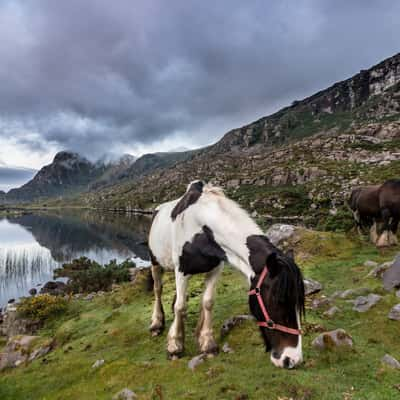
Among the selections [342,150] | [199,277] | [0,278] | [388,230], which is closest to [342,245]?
[388,230]

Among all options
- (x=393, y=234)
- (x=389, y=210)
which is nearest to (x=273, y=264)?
(x=389, y=210)

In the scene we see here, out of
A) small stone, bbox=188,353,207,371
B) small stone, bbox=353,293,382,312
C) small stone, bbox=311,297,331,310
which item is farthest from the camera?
small stone, bbox=311,297,331,310

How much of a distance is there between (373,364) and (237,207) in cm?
336

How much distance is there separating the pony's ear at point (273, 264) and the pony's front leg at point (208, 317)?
86.5 inches

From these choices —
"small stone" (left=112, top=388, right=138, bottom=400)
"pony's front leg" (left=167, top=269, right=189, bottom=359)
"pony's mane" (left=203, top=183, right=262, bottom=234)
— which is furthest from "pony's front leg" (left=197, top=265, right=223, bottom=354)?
"small stone" (left=112, top=388, right=138, bottom=400)

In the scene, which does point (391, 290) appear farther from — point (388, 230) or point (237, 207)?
point (388, 230)

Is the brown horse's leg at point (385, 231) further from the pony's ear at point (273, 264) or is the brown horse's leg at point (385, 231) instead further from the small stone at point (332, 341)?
the pony's ear at point (273, 264)

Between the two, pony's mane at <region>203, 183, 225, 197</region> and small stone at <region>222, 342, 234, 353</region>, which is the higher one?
pony's mane at <region>203, 183, 225, 197</region>

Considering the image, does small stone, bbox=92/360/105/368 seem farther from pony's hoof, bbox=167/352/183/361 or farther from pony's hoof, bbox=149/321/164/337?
pony's hoof, bbox=167/352/183/361

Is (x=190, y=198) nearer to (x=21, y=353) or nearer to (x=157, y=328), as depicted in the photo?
(x=157, y=328)

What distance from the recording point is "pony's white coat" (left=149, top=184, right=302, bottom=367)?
4.41m

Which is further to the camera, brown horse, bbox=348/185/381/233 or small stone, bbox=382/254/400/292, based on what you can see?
brown horse, bbox=348/185/381/233

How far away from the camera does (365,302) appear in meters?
7.19

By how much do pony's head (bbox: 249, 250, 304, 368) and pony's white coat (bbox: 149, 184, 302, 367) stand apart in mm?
27
